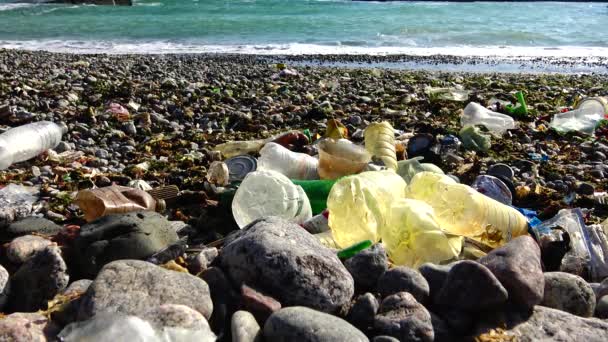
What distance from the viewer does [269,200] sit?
324 cm

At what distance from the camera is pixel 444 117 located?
691 cm

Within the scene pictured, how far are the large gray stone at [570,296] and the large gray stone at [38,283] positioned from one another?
197 centimetres

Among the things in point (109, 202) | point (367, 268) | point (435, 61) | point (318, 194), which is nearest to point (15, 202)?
point (109, 202)

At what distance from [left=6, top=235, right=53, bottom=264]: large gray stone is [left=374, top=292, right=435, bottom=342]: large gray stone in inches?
61.1

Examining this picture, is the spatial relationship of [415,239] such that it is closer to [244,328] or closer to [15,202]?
[244,328]

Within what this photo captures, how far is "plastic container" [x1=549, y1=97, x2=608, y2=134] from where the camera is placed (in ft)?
20.2

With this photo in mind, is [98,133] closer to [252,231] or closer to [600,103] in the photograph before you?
[252,231]

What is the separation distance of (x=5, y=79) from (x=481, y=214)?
7611 millimetres

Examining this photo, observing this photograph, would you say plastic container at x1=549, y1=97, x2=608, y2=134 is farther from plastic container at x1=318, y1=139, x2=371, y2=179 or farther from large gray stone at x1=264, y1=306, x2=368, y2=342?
large gray stone at x1=264, y1=306, x2=368, y2=342

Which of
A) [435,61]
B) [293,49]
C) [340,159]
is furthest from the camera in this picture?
[293,49]

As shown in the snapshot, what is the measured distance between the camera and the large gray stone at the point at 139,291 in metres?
1.80

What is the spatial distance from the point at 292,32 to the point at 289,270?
20.7 meters

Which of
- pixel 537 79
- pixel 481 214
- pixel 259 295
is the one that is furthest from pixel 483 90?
pixel 259 295

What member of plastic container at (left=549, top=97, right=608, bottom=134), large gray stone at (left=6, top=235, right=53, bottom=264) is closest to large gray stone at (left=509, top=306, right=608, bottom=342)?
large gray stone at (left=6, top=235, right=53, bottom=264)
